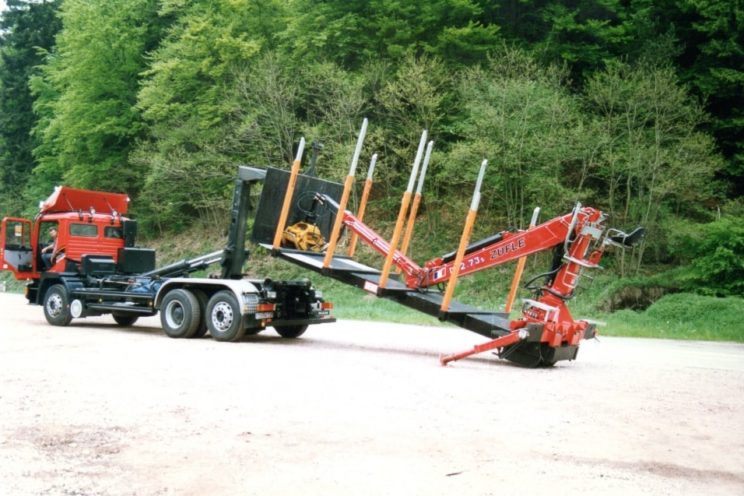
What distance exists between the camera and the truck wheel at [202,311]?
1385cm

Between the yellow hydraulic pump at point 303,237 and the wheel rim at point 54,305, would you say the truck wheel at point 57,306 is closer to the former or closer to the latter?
the wheel rim at point 54,305

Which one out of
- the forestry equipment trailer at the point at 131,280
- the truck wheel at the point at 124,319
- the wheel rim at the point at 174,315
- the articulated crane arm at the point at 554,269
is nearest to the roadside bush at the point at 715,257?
the articulated crane arm at the point at 554,269

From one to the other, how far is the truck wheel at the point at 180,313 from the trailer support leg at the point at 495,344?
4998 mm

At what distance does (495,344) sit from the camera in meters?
11.1

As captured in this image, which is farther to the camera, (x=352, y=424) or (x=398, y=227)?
(x=398, y=227)

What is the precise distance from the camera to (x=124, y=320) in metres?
16.9

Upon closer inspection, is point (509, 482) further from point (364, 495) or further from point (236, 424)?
point (236, 424)

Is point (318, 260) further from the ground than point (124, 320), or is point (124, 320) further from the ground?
point (318, 260)

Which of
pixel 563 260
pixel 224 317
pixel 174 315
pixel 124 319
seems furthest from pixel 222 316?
pixel 563 260

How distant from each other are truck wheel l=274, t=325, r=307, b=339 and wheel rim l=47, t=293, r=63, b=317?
4940mm

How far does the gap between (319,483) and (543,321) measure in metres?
6.68

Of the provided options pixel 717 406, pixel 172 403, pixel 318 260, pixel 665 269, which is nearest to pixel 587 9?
pixel 665 269

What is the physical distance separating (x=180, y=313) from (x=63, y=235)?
4.26 metres

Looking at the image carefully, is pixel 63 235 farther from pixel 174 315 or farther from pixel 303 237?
pixel 303 237
